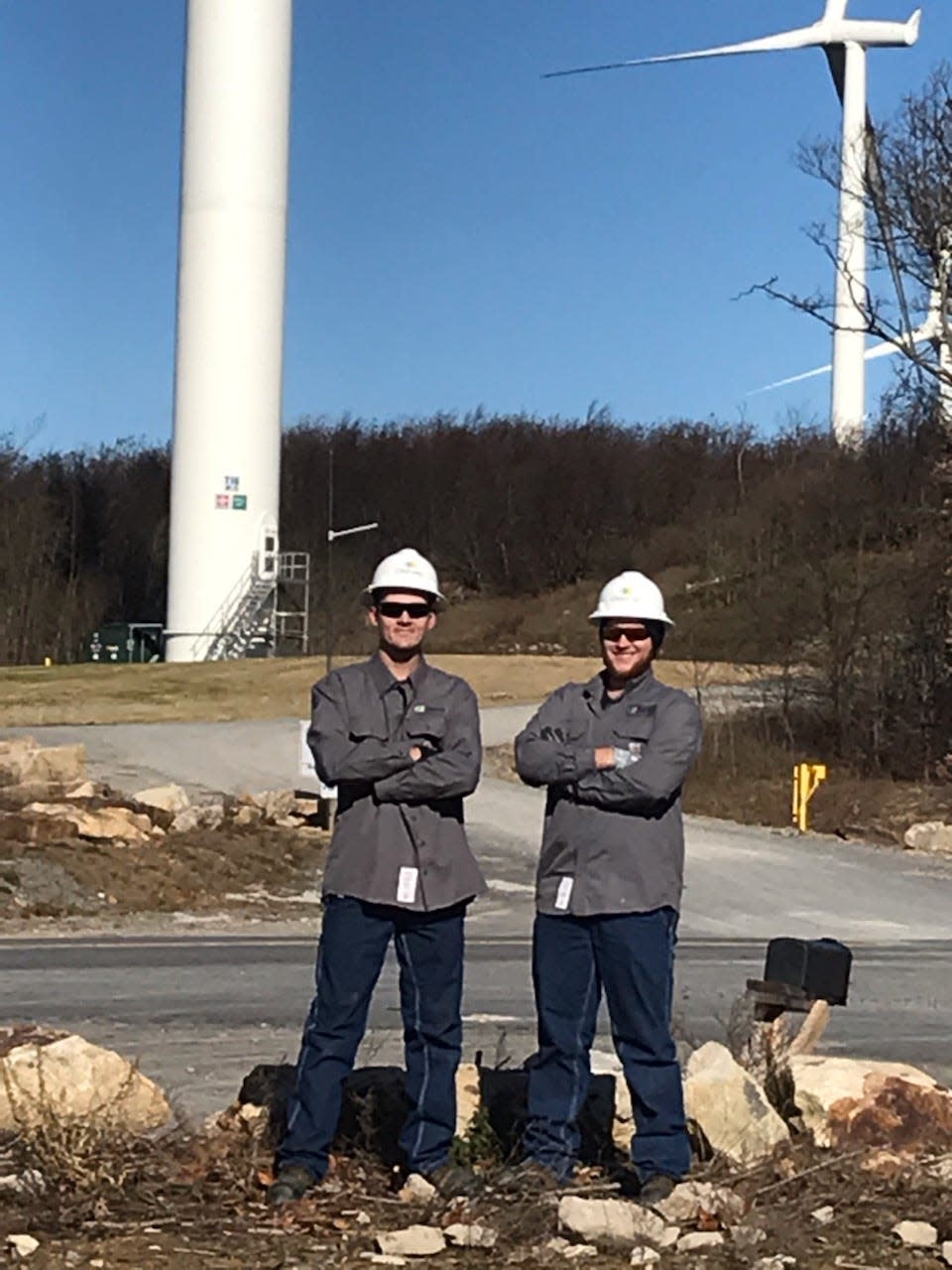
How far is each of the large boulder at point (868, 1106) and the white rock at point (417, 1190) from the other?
1.47 m

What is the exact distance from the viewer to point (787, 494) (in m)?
77.4

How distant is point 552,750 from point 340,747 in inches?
27.7

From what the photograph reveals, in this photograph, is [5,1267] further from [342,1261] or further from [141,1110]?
[141,1110]

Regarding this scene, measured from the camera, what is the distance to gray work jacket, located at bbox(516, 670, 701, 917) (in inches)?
257

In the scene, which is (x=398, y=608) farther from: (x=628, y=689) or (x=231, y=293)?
(x=231, y=293)

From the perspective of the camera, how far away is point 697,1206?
6.28m

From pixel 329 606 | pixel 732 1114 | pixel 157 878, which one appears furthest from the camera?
pixel 329 606

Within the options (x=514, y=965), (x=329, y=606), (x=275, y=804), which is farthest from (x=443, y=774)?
(x=329, y=606)

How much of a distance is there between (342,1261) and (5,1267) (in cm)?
95

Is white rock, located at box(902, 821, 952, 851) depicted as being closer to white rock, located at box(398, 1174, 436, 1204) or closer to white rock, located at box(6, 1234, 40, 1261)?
white rock, located at box(398, 1174, 436, 1204)

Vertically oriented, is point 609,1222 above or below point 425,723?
below

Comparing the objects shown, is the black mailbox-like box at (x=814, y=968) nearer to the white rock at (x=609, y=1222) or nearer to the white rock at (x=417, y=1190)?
the white rock at (x=609, y=1222)

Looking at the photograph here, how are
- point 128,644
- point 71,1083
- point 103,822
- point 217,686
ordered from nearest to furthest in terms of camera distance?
point 71,1083 < point 103,822 < point 217,686 < point 128,644

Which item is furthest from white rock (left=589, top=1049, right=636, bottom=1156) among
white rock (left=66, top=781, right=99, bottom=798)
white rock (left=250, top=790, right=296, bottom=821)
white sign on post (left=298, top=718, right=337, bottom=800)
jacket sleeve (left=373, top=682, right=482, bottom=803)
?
white rock (left=66, top=781, right=99, bottom=798)
